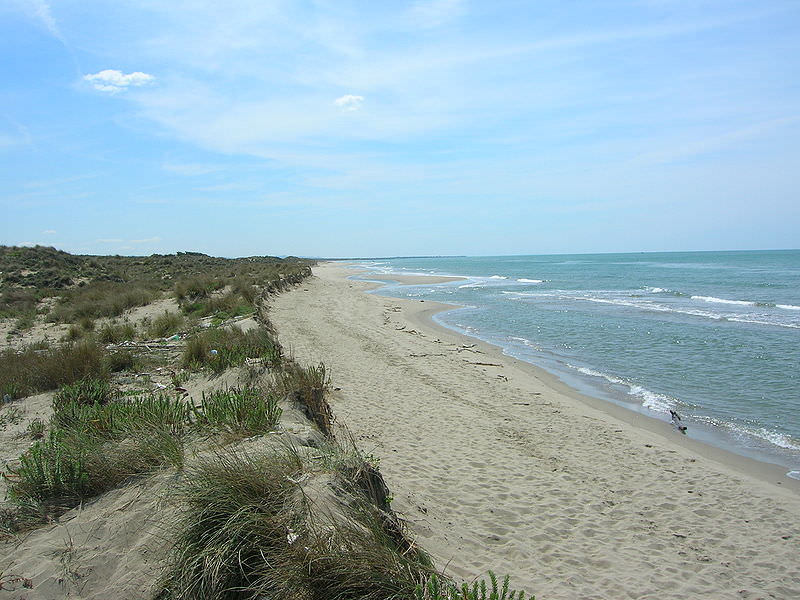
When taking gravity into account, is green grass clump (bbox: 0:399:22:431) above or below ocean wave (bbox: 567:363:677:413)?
above

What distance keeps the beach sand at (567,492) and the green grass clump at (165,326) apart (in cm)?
611

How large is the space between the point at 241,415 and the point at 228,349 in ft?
16.6

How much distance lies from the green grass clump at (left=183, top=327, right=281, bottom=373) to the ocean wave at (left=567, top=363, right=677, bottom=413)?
739cm

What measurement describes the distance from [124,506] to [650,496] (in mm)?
5667

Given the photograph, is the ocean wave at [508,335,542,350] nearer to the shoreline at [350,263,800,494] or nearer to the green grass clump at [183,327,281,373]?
the shoreline at [350,263,800,494]

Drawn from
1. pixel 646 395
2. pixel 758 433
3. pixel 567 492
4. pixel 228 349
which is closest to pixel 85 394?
pixel 228 349

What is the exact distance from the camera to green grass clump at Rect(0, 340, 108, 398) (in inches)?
328

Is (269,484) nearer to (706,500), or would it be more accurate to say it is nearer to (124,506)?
(124,506)

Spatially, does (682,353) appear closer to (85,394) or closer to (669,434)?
(669,434)

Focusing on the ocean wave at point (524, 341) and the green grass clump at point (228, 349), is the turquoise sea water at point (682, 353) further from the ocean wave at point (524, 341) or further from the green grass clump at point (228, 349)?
the green grass clump at point (228, 349)

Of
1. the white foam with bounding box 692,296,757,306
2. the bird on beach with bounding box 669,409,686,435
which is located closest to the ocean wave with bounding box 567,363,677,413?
the bird on beach with bounding box 669,409,686,435

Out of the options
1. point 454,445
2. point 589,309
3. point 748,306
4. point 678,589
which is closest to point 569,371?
point 454,445

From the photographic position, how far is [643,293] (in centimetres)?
3419

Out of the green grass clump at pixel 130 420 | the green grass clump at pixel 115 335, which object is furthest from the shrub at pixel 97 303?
the green grass clump at pixel 130 420
